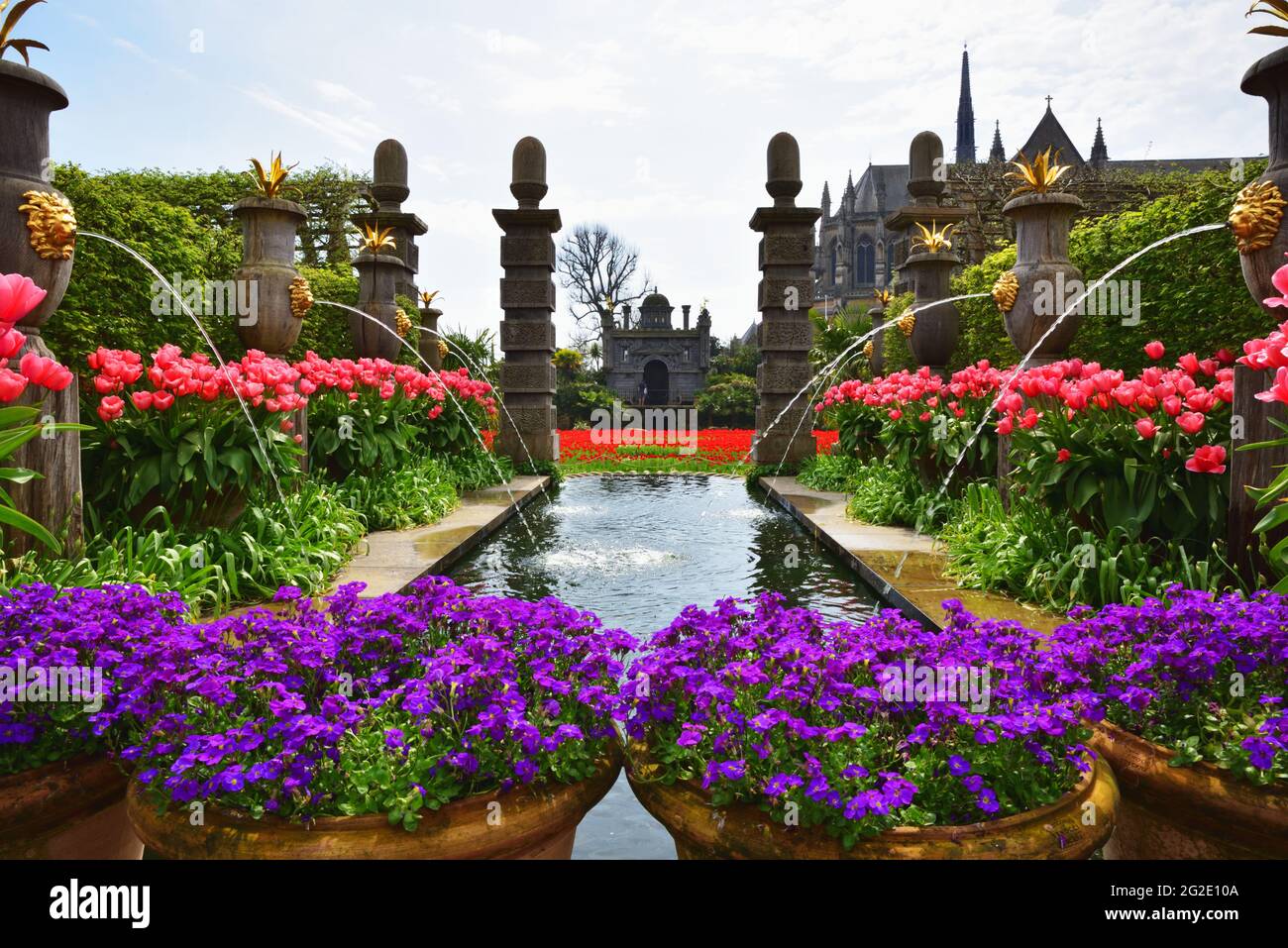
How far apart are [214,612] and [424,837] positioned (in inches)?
115

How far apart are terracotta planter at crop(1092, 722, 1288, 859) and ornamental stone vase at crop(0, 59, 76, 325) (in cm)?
473

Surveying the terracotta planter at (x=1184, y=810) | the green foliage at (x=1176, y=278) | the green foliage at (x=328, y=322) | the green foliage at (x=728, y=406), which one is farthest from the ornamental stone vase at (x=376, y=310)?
the green foliage at (x=728, y=406)

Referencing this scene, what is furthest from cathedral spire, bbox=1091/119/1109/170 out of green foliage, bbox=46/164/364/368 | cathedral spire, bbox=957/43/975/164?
green foliage, bbox=46/164/364/368

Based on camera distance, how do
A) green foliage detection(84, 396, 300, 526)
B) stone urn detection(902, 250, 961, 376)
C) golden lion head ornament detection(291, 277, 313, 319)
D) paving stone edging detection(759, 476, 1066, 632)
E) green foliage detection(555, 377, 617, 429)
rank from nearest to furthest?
paving stone edging detection(759, 476, 1066, 632) < green foliage detection(84, 396, 300, 526) < golden lion head ornament detection(291, 277, 313, 319) < stone urn detection(902, 250, 961, 376) < green foliage detection(555, 377, 617, 429)

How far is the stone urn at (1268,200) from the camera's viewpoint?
3.54 meters

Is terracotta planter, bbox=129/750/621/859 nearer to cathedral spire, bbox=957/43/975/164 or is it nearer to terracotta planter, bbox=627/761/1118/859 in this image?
terracotta planter, bbox=627/761/1118/859

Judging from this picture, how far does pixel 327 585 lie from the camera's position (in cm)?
474

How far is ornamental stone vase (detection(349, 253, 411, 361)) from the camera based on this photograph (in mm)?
10609

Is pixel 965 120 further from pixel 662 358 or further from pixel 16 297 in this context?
pixel 16 297

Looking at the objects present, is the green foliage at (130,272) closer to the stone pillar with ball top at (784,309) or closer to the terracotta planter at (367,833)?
the terracotta planter at (367,833)

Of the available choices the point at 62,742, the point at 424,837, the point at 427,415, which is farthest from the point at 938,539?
the point at 427,415

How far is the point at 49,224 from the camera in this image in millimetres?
3764

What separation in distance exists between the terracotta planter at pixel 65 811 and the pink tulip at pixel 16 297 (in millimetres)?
1417
